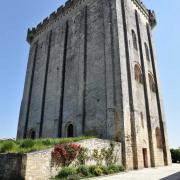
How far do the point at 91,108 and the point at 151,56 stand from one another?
34.0ft

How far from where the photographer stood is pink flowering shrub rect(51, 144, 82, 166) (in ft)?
34.7

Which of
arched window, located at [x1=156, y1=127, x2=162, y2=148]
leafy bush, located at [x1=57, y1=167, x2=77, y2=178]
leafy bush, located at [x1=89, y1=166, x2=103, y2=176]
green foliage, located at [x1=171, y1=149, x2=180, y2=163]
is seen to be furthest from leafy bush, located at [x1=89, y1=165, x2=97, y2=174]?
green foliage, located at [x1=171, y1=149, x2=180, y2=163]

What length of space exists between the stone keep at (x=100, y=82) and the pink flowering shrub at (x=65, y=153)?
434 centimetres

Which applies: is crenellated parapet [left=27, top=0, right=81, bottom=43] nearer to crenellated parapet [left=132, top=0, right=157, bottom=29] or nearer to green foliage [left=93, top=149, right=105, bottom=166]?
crenellated parapet [left=132, top=0, right=157, bottom=29]

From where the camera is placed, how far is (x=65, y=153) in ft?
36.2

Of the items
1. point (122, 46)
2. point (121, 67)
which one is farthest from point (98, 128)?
point (122, 46)

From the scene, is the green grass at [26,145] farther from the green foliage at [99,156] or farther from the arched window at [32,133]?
the arched window at [32,133]

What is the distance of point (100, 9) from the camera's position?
2114cm

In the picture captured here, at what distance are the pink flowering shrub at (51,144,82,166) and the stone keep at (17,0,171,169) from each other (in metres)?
4.34

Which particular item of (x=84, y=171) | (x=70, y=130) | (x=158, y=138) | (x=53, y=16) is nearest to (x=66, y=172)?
(x=84, y=171)

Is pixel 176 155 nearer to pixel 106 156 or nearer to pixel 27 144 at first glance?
pixel 106 156

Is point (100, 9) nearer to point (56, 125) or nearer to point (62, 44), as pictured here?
point (62, 44)

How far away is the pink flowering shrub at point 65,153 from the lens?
10.6 m

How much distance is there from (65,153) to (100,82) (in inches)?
323
